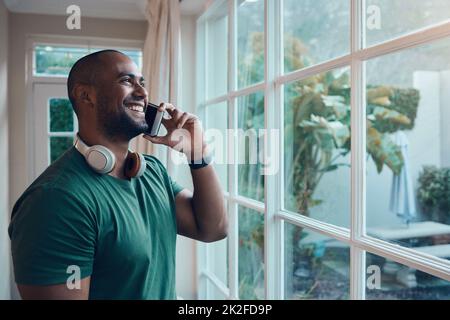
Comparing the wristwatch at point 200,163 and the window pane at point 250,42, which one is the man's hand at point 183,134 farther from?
the window pane at point 250,42

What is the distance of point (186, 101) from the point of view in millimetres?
1209

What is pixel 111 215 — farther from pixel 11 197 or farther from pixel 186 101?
pixel 186 101

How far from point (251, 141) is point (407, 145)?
1870mm

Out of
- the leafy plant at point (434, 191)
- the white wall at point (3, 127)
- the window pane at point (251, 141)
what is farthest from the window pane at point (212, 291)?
the leafy plant at point (434, 191)

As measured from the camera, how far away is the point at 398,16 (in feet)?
5.39

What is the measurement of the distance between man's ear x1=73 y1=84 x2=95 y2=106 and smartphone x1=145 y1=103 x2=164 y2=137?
11 centimetres

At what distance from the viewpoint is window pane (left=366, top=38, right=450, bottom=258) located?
6.92 ft

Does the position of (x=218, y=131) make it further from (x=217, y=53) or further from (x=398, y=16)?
(x=398, y=16)

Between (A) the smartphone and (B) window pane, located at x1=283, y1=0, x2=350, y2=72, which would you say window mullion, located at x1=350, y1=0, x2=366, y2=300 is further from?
(B) window pane, located at x1=283, y1=0, x2=350, y2=72

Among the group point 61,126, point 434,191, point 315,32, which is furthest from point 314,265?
point 61,126

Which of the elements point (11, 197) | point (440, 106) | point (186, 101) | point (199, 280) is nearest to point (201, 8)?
point (186, 101)

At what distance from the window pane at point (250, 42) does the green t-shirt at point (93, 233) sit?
0.72 m

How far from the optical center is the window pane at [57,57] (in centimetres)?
91

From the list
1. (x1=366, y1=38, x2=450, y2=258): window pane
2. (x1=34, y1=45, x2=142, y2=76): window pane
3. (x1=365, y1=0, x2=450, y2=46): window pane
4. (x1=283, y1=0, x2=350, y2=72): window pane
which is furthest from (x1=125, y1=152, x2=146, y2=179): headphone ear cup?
(x1=366, y1=38, x2=450, y2=258): window pane
